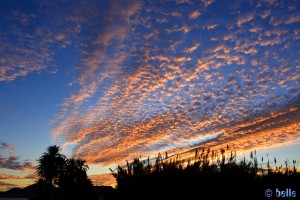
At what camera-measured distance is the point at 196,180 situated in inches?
356

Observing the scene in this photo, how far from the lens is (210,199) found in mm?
8773

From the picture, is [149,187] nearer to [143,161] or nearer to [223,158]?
[143,161]

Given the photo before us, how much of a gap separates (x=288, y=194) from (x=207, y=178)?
273 centimetres

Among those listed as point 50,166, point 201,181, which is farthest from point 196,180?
point 50,166

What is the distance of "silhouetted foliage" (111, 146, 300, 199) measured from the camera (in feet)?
29.0

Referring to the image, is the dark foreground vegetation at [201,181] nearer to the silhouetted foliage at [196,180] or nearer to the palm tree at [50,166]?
the silhouetted foliage at [196,180]

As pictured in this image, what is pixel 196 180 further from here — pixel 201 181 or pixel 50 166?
pixel 50 166

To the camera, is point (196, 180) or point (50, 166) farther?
point (50, 166)

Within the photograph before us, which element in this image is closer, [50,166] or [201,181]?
[201,181]

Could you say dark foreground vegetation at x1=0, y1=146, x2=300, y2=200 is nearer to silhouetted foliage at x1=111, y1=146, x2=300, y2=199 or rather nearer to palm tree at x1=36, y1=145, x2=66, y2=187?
silhouetted foliage at x1=111, y1=146, x2=300, y2=199

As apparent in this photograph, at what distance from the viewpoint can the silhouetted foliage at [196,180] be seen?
29.0 ft

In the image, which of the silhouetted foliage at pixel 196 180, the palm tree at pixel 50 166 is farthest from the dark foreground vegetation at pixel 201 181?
the palm tree at pixel 50 166

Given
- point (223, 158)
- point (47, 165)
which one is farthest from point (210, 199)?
point (47, 165)

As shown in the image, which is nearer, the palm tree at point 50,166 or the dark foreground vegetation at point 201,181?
the dark foreground vegetation at point 201,181
